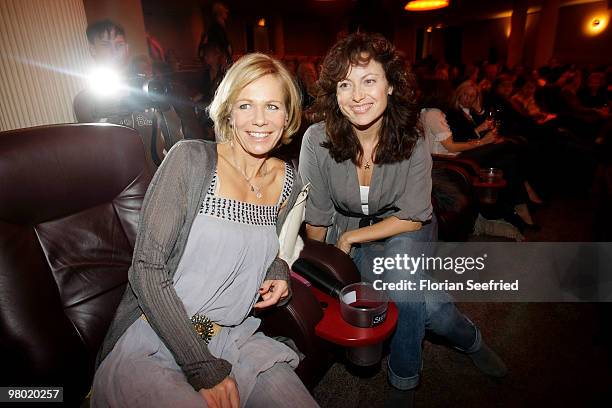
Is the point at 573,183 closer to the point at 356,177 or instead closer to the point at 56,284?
the point at 356,177

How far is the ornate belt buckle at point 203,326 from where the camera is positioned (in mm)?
1074

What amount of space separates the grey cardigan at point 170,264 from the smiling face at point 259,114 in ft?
0.49

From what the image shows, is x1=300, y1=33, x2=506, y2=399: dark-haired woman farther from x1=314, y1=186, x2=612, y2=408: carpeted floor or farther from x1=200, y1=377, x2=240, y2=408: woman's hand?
x1=200, y1=377, x2=240, y2=408: woman's hand

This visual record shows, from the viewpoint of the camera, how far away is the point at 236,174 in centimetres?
121

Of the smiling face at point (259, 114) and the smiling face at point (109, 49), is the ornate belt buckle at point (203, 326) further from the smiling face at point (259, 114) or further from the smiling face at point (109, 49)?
the smiling face at point (109, 49)

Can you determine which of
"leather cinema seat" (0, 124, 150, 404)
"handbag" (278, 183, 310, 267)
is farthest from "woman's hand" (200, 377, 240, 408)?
"handbag" (278, 183, 310, 267)

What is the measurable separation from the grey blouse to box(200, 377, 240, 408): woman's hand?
92 centimetres

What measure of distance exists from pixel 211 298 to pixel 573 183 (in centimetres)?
463

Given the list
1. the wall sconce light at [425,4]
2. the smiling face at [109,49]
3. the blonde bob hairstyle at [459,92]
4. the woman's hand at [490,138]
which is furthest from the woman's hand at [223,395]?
the wall sconce light at [425,4]

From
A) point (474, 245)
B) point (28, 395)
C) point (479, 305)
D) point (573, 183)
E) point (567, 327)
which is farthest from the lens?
point (573, 183)

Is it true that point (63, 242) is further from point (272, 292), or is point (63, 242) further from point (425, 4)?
point (425, 4)

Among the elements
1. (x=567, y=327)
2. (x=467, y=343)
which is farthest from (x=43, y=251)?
(x=567, y=327)

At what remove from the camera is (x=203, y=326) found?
1.08 metres

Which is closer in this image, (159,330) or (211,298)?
(159,330)
